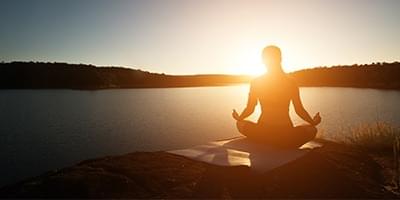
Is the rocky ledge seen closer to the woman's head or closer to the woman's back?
the woman's back

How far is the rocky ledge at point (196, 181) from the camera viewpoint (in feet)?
19.1

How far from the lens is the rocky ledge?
19.1ft

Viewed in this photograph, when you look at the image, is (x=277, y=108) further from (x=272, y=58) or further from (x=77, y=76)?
(x=77, y=76)

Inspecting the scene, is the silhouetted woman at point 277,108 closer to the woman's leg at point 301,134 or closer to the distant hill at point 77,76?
the woman's leg at point 301,134

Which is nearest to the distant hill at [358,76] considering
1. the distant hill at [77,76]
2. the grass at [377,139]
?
the distant hill at [77,76]

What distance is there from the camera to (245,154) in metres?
7.85

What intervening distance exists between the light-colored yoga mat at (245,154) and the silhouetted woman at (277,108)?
0.83 feet

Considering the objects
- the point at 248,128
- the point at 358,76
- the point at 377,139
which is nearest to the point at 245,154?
the point at 248,128

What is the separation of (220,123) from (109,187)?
102ft

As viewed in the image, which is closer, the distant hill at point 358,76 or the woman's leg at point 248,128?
the woman's leg at point 248,128

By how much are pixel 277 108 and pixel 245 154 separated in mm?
1477

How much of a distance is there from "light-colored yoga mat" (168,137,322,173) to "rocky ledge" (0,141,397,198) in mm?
165

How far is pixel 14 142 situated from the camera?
87.2 feet

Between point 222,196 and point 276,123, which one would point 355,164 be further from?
point 222,196
